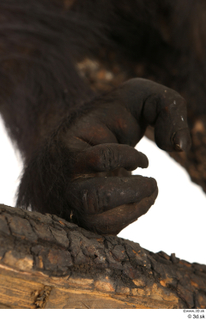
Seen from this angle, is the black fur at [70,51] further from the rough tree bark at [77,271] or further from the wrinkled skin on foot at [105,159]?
the rough tree bark at [77,271]

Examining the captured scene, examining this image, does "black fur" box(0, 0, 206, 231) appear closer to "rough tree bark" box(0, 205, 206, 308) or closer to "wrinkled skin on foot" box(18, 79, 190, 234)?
"wrinkled skin on foot" box(18, 79, 190, 234)

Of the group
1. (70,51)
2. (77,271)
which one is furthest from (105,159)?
(70,51)

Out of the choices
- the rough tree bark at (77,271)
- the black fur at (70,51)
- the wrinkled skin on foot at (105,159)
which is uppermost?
the black fur at (70,51)

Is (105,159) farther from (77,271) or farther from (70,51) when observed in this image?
(70,51)

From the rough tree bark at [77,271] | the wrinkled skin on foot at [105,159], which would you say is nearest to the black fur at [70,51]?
the wrinkled skin on foot at [105,159]

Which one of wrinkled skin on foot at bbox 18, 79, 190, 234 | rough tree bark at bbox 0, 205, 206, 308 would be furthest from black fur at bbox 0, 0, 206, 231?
rough tree bark at bbox 0, 205, 206, 308

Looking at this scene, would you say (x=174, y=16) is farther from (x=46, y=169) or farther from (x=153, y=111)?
(x=46, y=169)
